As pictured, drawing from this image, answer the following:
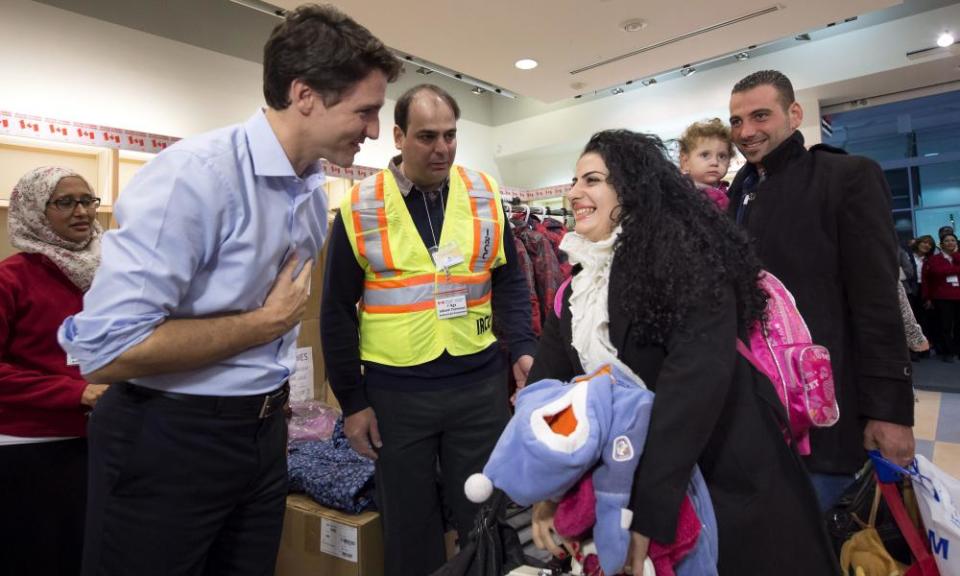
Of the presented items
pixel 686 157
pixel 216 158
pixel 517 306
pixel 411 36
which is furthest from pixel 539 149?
pixel 216 158

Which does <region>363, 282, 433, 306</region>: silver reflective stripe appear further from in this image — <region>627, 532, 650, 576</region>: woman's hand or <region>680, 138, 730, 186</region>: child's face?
<region>680, 138, 730, 186</region>: child's face

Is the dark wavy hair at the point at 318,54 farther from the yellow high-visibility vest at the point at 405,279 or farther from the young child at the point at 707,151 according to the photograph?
the young child at the point at 707,151

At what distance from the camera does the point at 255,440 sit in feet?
4.12

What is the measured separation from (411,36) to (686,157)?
3.18m

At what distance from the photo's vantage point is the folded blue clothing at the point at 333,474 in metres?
2.31

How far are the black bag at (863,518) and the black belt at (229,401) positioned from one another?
1628mm

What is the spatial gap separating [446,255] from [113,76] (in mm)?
4297

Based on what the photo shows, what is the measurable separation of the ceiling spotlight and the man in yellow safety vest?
3.92m

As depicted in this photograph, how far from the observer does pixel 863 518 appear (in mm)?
1727

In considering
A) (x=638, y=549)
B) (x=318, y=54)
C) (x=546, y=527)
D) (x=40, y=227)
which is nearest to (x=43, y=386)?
(x=40, y=227)

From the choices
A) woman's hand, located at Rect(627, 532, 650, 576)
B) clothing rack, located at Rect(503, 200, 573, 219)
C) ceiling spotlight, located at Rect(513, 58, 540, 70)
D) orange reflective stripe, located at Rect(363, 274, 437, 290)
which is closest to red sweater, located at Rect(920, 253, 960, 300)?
ceiling spotlight, located at Rect(513, 58, 540, 70)

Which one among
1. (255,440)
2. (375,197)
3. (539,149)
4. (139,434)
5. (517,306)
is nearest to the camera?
(139,434)

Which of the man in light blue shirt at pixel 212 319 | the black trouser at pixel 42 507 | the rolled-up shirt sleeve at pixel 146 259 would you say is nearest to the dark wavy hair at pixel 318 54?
the man in light blue shirt at pixel 212 319

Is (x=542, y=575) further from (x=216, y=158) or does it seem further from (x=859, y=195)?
(x=859, y=195)
